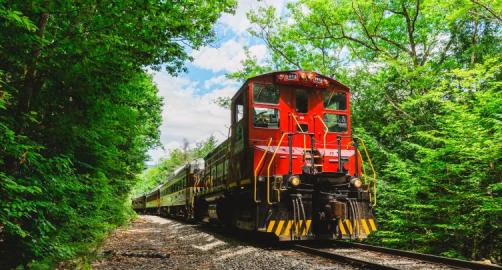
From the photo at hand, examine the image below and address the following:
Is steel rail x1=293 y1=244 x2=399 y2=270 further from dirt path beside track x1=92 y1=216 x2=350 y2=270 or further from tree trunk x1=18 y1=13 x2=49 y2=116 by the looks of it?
tree trunk x1=18 y1=13 x2=49 y2=116

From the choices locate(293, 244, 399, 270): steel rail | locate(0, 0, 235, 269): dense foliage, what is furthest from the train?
locate(0, 0, 235, 269): dense foliage

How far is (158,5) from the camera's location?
19.1 ft

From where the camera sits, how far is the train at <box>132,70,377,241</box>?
8.13 meters

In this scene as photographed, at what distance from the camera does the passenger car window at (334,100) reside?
32.9ft

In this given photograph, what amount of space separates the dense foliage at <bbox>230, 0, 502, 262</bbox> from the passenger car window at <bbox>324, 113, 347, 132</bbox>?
7.58 feet

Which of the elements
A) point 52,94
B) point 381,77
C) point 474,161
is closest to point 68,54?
point 52,94

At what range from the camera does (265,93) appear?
956 cm

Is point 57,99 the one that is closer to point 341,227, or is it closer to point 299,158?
point 299,158

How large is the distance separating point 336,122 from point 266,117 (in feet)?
6.29

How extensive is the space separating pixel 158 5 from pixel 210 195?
923cm

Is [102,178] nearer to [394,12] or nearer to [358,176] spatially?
[358,176]

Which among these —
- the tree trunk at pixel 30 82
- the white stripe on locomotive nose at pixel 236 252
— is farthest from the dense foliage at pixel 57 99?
the white stripe on locomotive nose at pixel 236 252

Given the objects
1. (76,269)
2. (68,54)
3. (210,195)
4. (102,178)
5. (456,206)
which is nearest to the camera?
(68,54)

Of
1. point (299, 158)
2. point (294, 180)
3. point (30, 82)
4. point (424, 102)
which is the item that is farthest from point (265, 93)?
point (424, 102)
